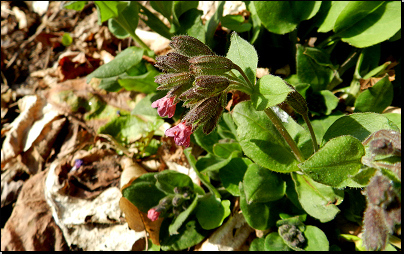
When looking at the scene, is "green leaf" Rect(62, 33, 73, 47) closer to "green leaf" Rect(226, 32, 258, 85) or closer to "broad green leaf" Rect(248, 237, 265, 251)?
"green leaf" Rect(226, 32, 258, 85)

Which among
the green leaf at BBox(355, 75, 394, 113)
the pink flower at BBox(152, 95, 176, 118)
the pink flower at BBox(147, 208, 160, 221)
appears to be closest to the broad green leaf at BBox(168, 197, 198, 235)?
the pink flower at BBox(147, 208, 160, 221)

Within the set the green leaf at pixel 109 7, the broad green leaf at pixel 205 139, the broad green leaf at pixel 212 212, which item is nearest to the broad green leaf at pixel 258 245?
the broad green leaf at pixel 212 212

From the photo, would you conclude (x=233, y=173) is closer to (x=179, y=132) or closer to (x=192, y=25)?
(x=179, y=132)

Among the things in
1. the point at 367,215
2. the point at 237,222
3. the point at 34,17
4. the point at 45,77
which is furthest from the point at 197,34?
the point at 34,17

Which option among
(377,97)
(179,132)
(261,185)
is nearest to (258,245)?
(261,185)

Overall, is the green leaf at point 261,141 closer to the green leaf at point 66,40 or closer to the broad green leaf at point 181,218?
the broad green leaf at point 181,218

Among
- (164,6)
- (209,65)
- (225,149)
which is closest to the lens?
(209,65)
